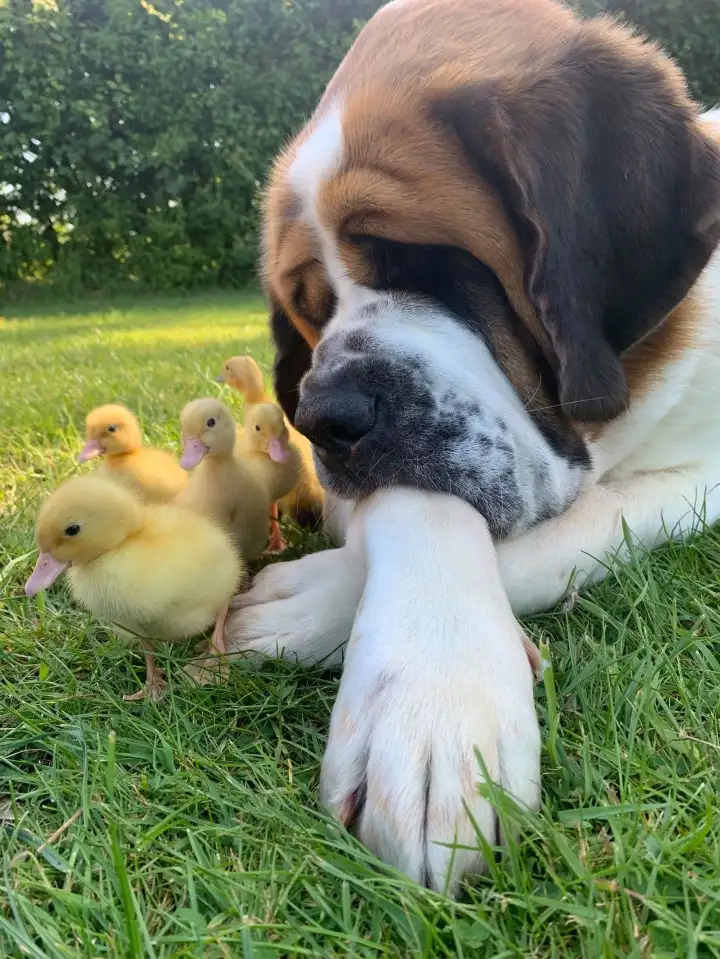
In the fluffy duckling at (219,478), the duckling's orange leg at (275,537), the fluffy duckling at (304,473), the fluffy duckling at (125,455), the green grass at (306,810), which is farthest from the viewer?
the fluffy duckling at (304,473)

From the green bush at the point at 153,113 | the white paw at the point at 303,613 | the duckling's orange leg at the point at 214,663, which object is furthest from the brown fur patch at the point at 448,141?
the green bush at the point at 153,113

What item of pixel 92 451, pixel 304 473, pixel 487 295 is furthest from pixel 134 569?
pixel 304 473

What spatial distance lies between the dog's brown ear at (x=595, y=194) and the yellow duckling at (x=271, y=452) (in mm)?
751

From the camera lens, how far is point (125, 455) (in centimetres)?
198

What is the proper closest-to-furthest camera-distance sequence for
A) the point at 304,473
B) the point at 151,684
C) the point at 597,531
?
the point at 151,684 < the point at 597,531 < the point at 304,473

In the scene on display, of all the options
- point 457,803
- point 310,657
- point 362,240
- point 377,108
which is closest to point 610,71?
point 377,108

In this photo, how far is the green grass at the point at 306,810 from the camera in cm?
85

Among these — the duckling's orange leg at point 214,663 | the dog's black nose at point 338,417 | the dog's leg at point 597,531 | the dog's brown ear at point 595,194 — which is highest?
the dog's brown ear at point 595,194

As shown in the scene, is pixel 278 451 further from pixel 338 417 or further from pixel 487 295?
pixel 487 295

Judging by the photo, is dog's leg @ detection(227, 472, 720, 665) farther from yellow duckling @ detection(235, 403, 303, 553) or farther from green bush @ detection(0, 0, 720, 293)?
green bush @ detection(0, 0, 720, 293)

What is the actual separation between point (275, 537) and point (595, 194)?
1.11 m

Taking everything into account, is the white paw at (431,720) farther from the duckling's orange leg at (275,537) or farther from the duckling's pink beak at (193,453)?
the duckling's orange leg at (275,537)

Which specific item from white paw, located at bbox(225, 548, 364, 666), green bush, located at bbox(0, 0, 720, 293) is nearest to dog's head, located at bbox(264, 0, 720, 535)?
white paw, located at bbox(225, 548, 364, 666)

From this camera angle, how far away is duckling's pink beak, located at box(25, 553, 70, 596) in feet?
4.68
